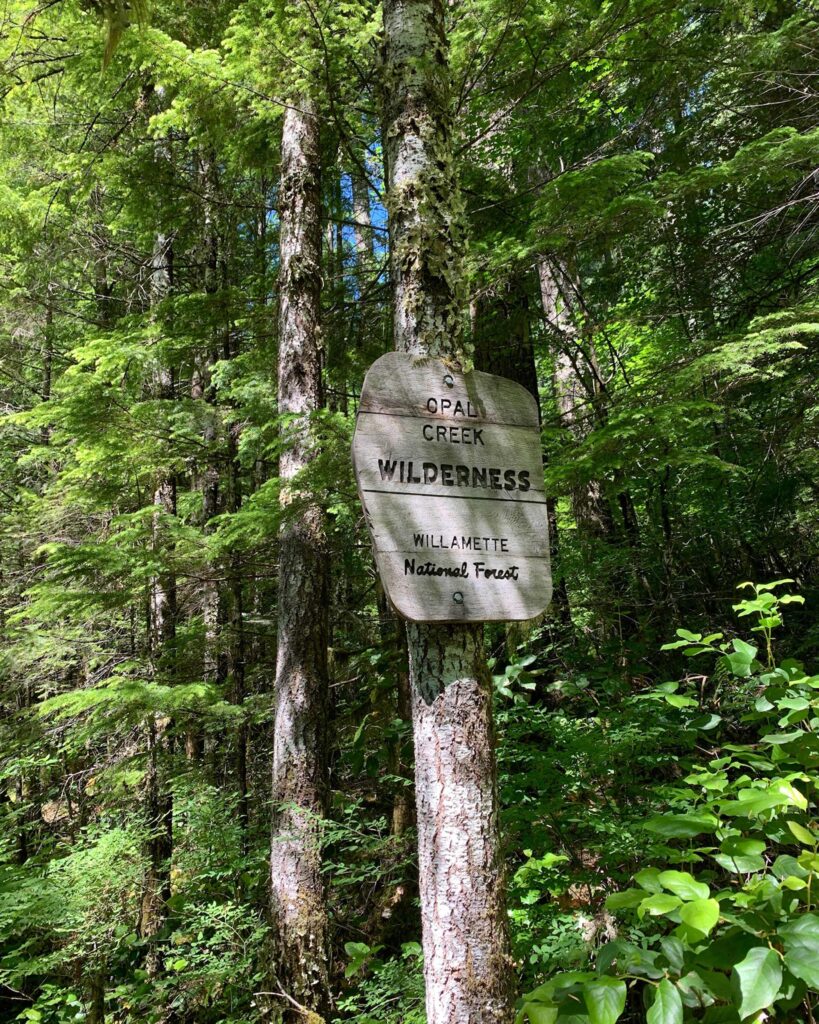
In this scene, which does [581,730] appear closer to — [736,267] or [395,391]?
[395,391]

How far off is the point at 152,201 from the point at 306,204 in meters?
2.35

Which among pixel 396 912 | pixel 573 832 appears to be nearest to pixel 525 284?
pixel 573 832

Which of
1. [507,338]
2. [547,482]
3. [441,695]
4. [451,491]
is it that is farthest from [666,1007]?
[507,338]

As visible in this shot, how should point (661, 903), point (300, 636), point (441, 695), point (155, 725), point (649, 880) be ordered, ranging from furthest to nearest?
point (155, 725) < point (300, 636) < point (441, 695) < point (649, 880) < point (661, 903)

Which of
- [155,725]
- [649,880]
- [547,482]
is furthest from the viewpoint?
[155,725]

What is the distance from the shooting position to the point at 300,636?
17.0 feet

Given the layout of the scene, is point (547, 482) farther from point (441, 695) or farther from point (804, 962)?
point (804, 962)

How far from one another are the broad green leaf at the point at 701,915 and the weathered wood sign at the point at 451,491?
863 mm

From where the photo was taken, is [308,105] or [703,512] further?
[703,512]

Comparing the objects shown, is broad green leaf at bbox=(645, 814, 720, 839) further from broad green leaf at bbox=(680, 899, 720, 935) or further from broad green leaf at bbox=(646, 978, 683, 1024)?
broad green leaf at bbox=(646, 978, 683, 1024)

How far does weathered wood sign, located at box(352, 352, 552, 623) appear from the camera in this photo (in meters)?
1.91

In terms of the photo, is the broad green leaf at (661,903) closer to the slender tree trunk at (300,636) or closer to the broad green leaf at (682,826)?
the broad green leaf at (682,826)

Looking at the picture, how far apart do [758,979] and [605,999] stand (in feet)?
0.98

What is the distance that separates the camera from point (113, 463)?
6.54 meters
